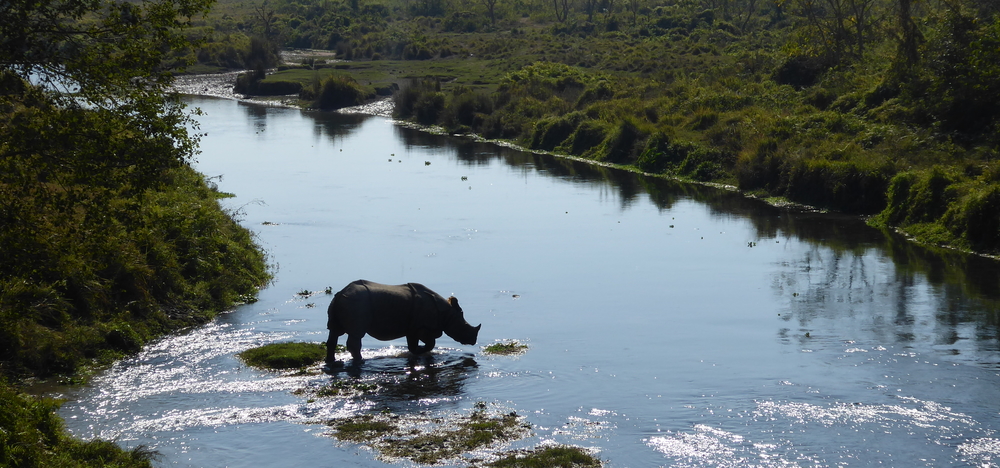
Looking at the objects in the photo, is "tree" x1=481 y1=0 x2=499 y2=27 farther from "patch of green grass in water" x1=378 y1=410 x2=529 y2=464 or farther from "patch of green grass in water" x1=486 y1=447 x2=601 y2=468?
"patch of green grass in water" x1=486 y1=447 x2=601 y2=468

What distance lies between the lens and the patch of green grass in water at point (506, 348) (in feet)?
56.0

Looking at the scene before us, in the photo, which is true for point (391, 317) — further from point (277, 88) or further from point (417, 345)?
point (277, 88)

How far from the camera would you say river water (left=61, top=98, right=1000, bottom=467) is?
41.8 feet

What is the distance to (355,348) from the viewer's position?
16.0 meters

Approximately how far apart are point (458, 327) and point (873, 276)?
1115 cm

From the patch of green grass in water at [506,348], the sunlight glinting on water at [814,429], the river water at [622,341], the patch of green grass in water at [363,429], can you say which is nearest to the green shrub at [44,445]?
the river water at [622,341]

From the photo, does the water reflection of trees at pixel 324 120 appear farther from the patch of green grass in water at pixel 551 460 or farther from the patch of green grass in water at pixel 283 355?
the patch of green grass in water at pixel 551 460

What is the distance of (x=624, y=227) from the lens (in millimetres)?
30062

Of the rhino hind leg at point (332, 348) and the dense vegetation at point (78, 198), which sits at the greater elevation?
the dense vegetation at point (78, 198)

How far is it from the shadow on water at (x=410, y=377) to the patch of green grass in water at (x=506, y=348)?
1.35 feet

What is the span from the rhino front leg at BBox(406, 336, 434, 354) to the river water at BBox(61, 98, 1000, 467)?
0.30 m

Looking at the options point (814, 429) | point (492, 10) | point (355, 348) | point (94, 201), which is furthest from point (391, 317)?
point (492, 10)

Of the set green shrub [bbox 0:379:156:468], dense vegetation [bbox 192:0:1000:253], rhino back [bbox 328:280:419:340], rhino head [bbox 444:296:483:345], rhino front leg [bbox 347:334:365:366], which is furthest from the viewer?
dense vegetation [bbox 192:0:1000:253]

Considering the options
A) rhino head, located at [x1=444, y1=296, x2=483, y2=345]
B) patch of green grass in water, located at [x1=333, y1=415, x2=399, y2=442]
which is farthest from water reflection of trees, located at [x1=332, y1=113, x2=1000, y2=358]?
patch of green grass in water, located at [x1=333, y1=415, x2=399, y2=442]
